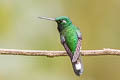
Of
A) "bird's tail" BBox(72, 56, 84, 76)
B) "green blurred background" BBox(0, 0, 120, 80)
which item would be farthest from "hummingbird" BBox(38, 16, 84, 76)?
"green blurred background" BBox(0, 0, 120, 80)

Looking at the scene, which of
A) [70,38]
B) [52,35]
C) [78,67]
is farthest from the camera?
[52,35]

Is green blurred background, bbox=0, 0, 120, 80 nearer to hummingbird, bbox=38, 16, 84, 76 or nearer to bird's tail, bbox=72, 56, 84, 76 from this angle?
hummingbird, bbox=38, 16, 84, 76

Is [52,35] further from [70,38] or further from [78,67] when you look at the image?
[78,67]

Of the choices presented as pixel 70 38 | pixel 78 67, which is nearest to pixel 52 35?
pixel 70 38

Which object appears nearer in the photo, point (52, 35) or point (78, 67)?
point (78, 67)

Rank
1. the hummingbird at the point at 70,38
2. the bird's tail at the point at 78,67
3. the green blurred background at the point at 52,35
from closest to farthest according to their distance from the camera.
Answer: the bird's tail at the point at 78,67 → the hummingbird at the point at 70,38 → the green blurred background at the point at 52,35

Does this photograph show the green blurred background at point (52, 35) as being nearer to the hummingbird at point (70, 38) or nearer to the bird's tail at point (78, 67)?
the hummingbird at point (70, 38)

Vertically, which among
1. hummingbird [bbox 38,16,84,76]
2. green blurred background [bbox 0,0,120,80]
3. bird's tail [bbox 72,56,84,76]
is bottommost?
green blurred background [bbox 0,0,120,80]

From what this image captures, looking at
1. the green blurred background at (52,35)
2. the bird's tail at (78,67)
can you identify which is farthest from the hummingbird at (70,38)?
the green blurred background at (52,35)
